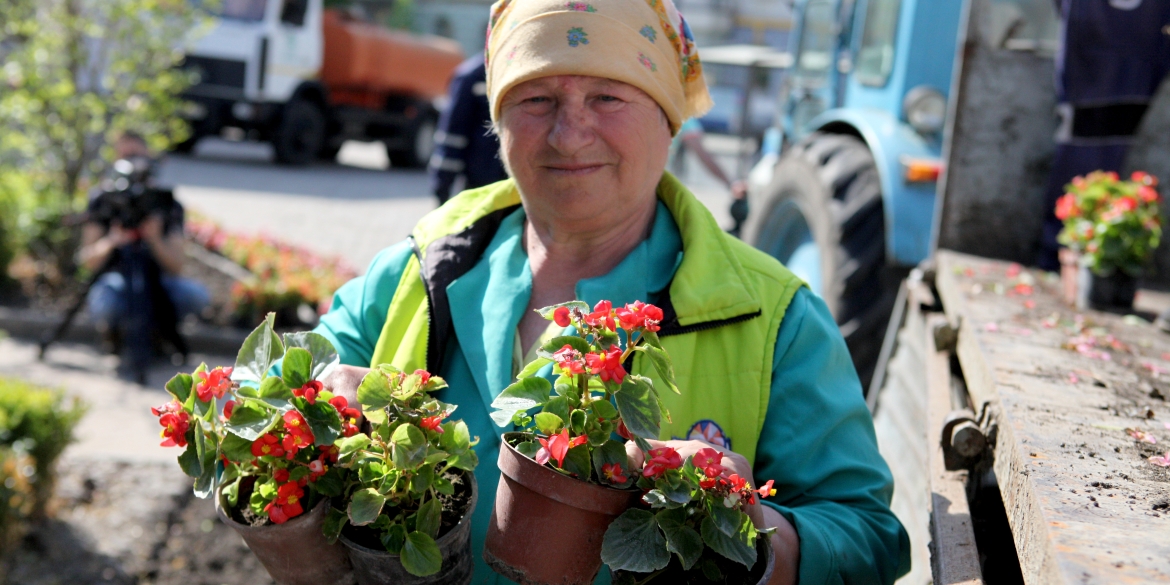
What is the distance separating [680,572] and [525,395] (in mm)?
301

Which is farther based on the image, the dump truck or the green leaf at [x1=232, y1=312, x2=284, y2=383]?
the dump truck

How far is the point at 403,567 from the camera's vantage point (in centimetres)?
134

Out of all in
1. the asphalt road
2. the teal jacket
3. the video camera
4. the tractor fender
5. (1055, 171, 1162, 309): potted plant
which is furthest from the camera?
the asphalt road

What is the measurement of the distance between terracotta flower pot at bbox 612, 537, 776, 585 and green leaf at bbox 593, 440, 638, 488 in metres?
0.12

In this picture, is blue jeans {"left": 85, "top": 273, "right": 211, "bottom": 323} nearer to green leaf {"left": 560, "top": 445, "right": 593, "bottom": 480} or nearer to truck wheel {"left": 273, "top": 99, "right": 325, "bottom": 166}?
green leaf {"left": 560, "top": 445, "right": 593, "bottom": 480}

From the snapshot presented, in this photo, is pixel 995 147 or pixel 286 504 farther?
pixel 995 147

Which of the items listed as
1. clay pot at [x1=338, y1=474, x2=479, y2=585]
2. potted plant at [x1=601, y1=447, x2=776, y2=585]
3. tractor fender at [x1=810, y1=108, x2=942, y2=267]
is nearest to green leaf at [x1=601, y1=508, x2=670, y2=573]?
potted plant at [x1=601, y1=447, x2=776, y2=585]

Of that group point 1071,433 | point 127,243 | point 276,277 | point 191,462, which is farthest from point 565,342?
point 276,277

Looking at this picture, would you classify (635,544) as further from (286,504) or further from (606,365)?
(286,504)

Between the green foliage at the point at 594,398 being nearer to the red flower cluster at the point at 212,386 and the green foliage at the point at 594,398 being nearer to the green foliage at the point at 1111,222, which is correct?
the red flower cluster at the point at 212,386

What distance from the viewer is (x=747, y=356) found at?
1681mm

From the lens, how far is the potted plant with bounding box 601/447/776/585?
48.4 inches

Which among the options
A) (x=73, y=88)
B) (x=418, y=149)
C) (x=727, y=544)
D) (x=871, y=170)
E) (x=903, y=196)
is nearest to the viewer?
(x=727, y=544)

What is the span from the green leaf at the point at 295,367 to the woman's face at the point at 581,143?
0.61 m
